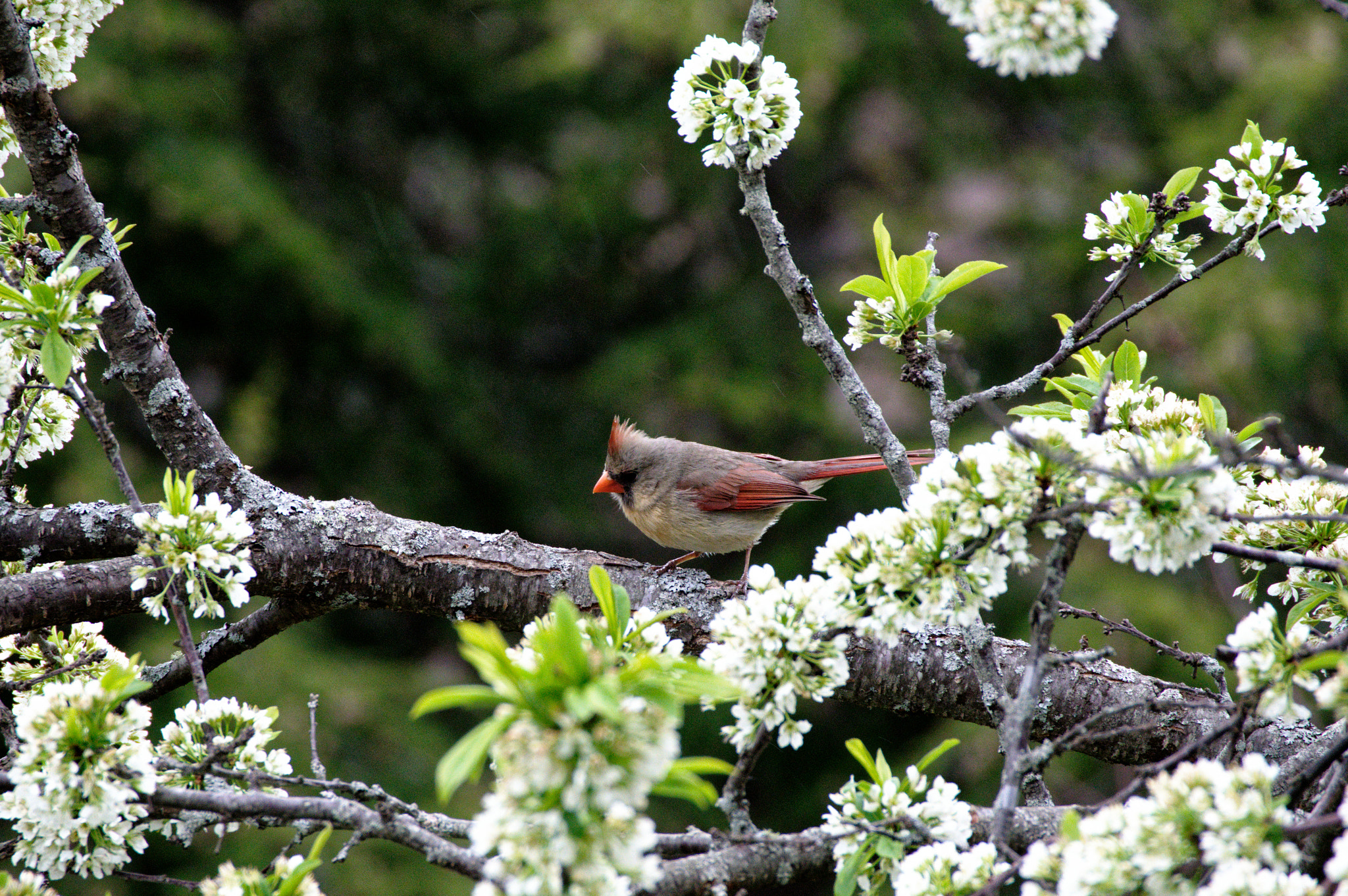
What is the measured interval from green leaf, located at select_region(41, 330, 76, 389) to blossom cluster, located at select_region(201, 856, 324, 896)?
3.04ft

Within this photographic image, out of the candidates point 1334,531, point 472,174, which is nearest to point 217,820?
point 1334,531

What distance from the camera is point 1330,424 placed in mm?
7188

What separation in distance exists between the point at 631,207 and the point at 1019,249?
10.2 feet

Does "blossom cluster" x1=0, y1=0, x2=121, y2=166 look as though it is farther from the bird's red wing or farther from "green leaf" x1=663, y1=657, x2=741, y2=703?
the bird's red wing

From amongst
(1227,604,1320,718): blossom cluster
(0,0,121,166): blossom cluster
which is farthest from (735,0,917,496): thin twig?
(0,0,121,166): blossom cluster

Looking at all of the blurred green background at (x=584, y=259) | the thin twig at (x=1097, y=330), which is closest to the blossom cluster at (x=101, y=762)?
the thin twig at (x=1097, y=330)

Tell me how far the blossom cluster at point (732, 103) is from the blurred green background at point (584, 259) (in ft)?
15.3

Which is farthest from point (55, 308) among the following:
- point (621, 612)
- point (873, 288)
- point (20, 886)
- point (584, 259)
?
point (584, 259)

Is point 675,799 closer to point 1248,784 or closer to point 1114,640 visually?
point 1114,640

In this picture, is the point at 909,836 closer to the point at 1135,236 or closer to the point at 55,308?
the point at 1135,236

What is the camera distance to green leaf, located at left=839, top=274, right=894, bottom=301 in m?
2.47

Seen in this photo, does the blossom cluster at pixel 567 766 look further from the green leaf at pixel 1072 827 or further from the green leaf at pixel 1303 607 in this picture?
the green leaf at pixel 1303 607

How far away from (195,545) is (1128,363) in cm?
219

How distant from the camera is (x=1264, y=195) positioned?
2.43 metres
